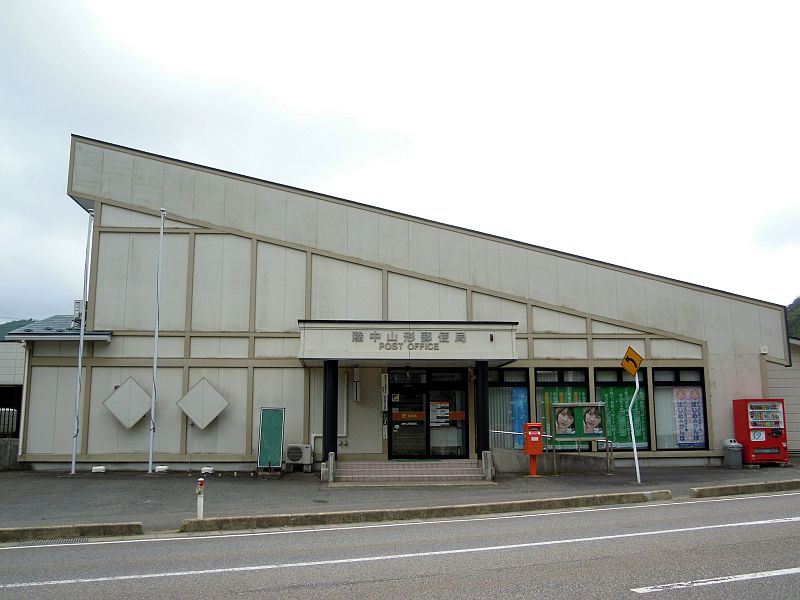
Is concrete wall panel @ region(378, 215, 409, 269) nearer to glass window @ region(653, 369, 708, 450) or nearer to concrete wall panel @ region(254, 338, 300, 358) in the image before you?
concrete wall panel @ region(254, 338, 300, 358)

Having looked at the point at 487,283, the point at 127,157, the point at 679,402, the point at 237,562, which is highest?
the point at 127,157

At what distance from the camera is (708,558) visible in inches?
306

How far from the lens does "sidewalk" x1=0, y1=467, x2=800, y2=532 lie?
486 inches

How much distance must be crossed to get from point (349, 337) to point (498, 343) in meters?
3.87

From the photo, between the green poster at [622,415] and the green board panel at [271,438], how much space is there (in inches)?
371

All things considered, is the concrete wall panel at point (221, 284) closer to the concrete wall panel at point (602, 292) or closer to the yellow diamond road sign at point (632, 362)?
the concrete wall panel at point (602, 292)

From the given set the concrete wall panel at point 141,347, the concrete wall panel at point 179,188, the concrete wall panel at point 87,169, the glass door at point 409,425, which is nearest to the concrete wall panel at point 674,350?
the glass door at point 409,425

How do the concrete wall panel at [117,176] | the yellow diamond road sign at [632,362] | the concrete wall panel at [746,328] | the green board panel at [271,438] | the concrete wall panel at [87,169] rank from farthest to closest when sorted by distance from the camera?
the concrete wall panel at [746,328] → the concrete wall panel at [117,176] → the concrete wall panel at [87,169] → the green board panel at [271,438] → the yellow diamond road sign at [632,362]

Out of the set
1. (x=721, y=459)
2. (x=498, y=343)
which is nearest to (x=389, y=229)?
(x=498, y=343)

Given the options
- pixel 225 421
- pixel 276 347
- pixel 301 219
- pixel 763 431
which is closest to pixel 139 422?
pixel 225 421

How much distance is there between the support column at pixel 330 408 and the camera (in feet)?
57.5

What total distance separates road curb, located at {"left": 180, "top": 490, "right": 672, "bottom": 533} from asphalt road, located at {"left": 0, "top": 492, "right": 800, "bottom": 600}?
51cm

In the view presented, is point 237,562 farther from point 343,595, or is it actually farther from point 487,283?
point 487,283

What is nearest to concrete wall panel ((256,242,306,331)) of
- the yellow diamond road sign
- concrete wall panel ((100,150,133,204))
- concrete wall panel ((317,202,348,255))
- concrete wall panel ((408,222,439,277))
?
concrete wall panel ((317,202,348,255))
